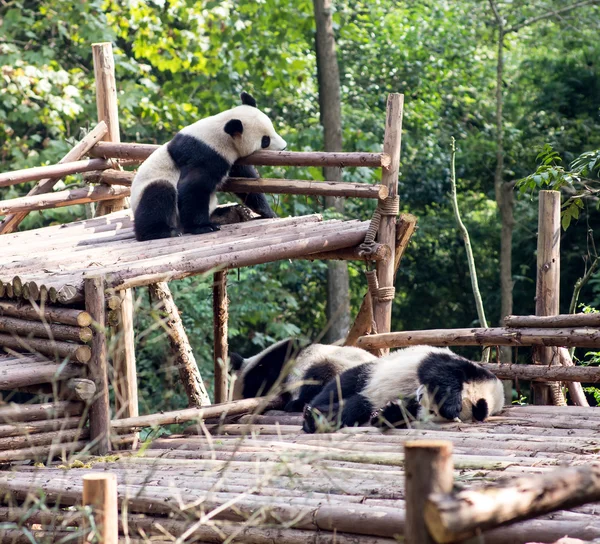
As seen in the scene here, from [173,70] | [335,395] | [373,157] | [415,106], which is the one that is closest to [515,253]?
[415,106]

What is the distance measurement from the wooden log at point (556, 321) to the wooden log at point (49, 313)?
2476 millimetres

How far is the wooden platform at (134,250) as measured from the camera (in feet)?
16.5

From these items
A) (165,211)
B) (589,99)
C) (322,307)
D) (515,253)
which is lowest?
(322,307)

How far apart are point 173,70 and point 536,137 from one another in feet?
15.5

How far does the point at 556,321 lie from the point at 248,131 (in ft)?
8.76

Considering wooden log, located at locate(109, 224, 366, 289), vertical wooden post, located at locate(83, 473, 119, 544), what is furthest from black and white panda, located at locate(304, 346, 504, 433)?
vertical wooden post, located at locate(83, 473, 119, 544)

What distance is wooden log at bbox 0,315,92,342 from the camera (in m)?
4.84

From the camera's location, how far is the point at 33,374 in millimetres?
4844

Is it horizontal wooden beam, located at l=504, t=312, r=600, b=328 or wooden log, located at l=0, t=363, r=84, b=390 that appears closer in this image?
wooden log, located at l=0, t=363, r=84, b=390

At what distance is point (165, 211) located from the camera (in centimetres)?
634

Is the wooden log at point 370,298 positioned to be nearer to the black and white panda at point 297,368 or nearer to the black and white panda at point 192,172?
the black and white panda at point 297,368

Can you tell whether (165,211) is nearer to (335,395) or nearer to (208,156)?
(208,156)

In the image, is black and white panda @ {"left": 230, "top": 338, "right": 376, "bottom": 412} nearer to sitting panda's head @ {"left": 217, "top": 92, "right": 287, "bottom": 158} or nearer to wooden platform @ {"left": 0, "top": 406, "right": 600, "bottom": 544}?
wooden platform @ {"left": 0, "top": 406, "right": 600, "bottom": 544}

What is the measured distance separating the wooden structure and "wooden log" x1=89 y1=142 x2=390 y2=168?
0.01 metres
